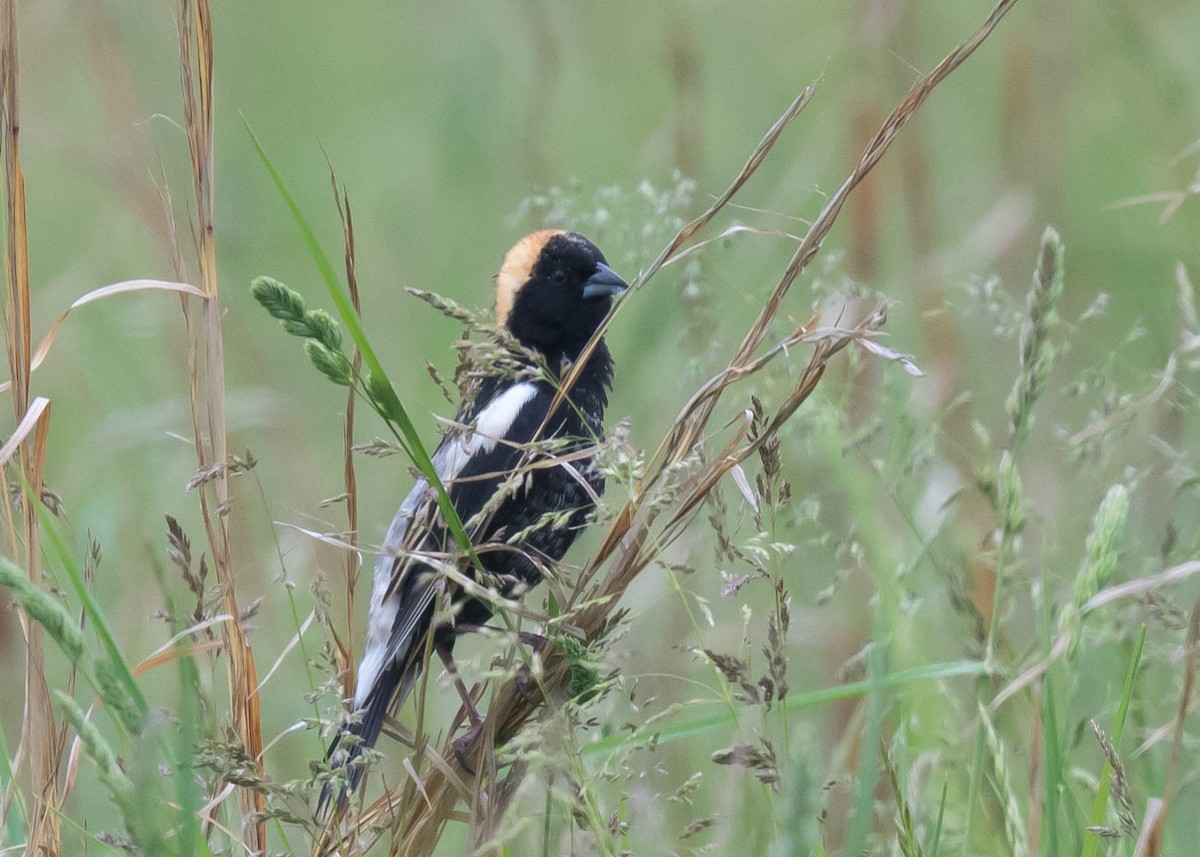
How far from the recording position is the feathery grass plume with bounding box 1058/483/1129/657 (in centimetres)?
118

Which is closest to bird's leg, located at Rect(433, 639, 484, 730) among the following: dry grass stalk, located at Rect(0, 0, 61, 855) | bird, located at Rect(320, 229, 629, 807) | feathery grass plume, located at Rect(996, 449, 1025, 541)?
bird, located at Rect(320, 229, 629, 807)

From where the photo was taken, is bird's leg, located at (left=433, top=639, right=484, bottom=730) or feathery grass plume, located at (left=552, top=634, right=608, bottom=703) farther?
bird's leg, located at (left=433, top=639, right=484, bottom=730)

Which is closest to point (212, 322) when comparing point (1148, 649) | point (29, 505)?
point (29, 505)

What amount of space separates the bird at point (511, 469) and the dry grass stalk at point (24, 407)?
36 centimetres

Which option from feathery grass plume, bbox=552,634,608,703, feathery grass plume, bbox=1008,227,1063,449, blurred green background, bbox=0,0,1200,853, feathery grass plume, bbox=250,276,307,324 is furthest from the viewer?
blurred green background, bbox=0,0,1200,853

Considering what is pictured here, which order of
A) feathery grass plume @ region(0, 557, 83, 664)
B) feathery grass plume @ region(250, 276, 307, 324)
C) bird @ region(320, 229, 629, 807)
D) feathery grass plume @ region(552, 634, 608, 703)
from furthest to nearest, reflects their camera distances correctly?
bird @ region(320, 229, 629, 807)
feathery grass plume @ region(552, 634, 608, 703)
feathery grass plume @ region(250, 276, 307, 324)
feathery grass plume @ region(0, 557, 83, 664)

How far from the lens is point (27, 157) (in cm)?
499

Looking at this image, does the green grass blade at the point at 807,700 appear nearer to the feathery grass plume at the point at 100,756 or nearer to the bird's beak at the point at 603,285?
the feathery grass plume at the point at 100,756

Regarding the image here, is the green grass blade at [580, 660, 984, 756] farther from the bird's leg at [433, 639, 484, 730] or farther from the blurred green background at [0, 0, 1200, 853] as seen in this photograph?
the blurred green background at [0, 0, 1200, 853]

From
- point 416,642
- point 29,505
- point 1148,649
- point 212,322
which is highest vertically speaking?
point 212,322

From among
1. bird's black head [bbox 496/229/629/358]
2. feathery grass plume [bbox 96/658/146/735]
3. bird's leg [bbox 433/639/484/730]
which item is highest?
bird's black head [bbox 496/229/629/358]

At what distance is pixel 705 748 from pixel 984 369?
135cm

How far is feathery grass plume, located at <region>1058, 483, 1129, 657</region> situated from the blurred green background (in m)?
0.43

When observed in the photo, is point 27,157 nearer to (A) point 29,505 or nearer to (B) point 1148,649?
(A) point 29,505
